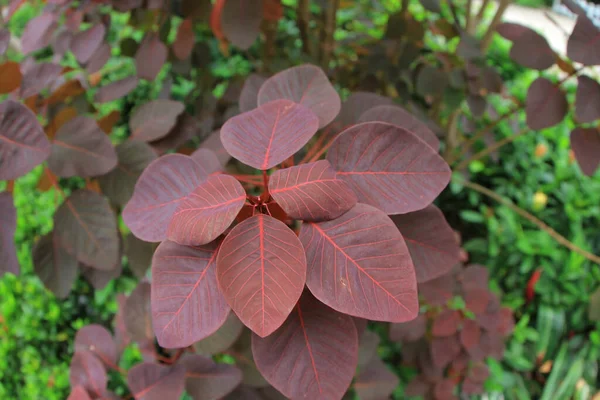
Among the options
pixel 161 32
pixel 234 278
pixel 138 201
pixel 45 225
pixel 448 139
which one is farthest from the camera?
pixel 45 225

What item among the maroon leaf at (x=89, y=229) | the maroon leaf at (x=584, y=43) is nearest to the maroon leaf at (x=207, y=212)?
the maroon leaf at (x=89, y=229)

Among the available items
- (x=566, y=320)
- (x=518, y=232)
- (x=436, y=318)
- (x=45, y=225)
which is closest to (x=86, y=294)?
(x=45, y=225)

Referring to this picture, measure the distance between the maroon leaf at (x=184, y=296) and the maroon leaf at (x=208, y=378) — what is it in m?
0.27

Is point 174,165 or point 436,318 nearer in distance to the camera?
point 174,165

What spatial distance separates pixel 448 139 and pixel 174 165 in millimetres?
1149

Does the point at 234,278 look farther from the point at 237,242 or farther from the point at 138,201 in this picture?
the point at 138,201

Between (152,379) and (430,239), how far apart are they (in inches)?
18.2

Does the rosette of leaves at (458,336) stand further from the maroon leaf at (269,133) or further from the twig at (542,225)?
the maroon leaf at (269,133)

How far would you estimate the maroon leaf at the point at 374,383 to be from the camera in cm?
101

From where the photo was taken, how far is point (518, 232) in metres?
1.59

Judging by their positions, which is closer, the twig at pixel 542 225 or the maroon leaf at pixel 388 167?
the maroon leaf at pixel 388 167

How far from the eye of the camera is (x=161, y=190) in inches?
21.1

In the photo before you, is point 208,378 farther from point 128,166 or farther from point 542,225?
point 542,225

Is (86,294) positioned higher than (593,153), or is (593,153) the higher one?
(593,153)
